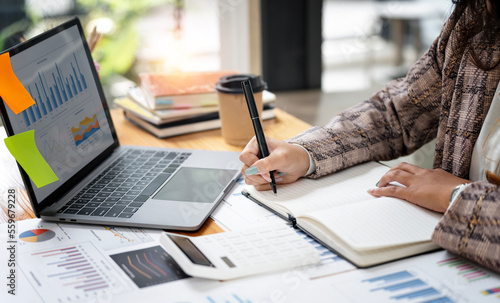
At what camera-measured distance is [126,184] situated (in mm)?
973

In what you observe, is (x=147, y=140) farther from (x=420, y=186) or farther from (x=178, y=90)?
(x=420, y=186)

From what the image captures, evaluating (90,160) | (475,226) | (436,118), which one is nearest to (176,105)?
(90,160)

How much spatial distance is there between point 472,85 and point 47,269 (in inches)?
29.1

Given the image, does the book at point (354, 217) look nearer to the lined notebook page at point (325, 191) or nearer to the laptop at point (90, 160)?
the lined notebook page at point (325, 191)

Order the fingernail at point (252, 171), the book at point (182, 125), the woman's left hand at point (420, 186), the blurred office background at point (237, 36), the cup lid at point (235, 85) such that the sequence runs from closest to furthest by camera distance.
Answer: the woman's left hand at point (420, 186), the fingernail at point (252, 171), the cup lid at point (235, 85), the book at point (182, 125), the blurred office background at point (237, 36)

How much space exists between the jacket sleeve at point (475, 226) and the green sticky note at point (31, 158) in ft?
1.92

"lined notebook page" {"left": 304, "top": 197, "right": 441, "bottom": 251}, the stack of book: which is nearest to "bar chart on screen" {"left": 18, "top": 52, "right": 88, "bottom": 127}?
the stack of book

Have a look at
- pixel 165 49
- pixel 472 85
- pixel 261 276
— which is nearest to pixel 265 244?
pixel 261 276

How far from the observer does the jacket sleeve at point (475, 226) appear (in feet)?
2.23

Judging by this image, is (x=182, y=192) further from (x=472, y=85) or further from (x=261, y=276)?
(x=472, y=85)

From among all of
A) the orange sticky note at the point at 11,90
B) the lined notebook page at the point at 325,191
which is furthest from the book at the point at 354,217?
the orange sticky note at the point at 11,90

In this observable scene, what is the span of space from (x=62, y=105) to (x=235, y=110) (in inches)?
14.9

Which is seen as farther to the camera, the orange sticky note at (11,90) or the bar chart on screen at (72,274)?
the orange sticky note at (11,90)

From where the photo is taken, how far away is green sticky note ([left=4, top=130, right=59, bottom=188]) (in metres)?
0.81
